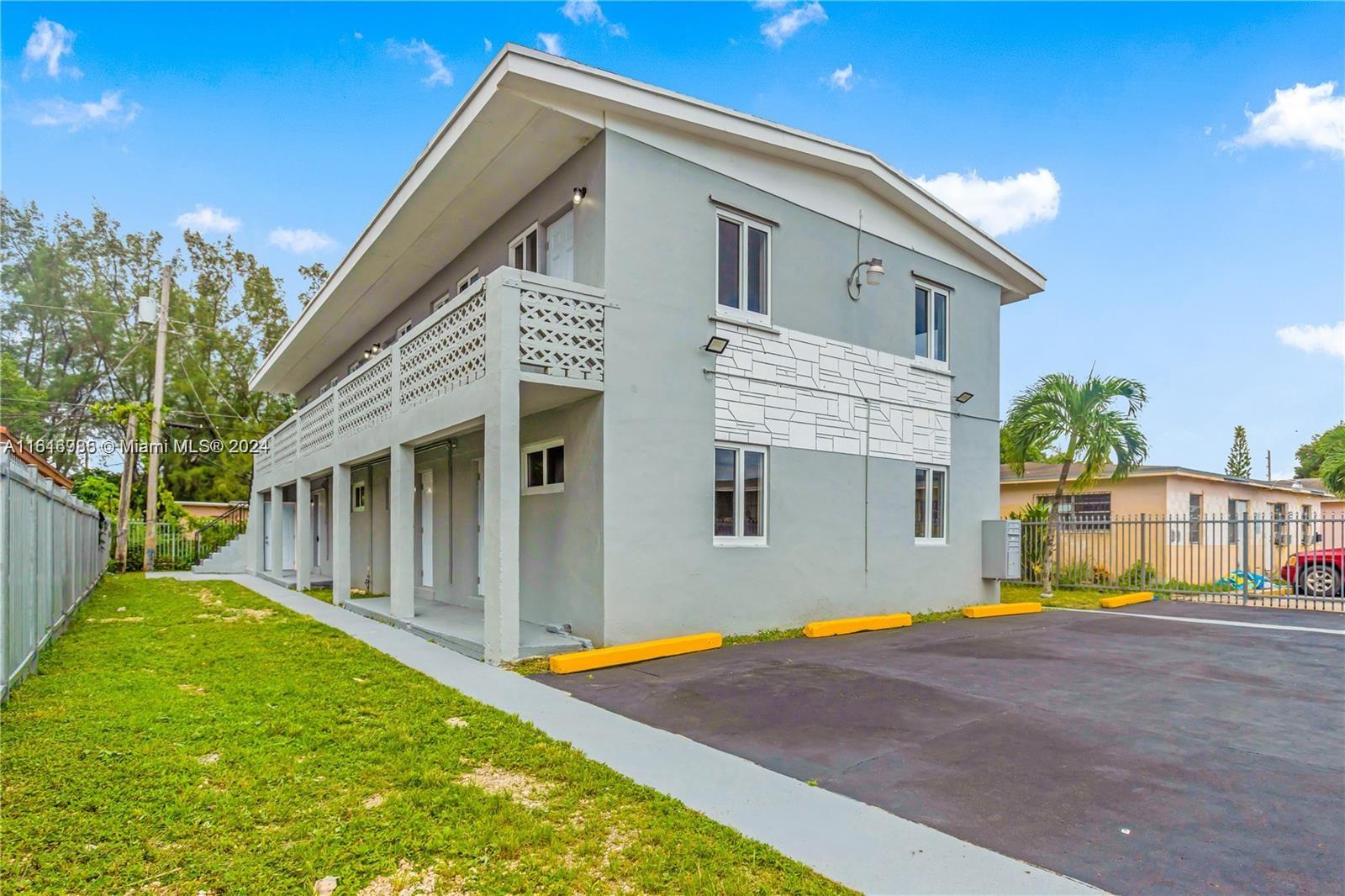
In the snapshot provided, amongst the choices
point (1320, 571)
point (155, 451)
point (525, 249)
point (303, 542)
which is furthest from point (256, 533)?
point (1320, 571)

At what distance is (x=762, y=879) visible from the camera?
3170 millimetres

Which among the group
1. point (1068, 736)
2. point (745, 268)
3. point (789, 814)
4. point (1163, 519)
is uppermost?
point (745, 268)

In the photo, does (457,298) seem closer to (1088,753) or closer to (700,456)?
(700,456)

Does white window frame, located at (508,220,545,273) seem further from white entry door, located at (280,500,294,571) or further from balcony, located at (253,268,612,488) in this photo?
white entry door, located at (280,500,294,571)

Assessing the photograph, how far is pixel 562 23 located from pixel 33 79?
1807 cm

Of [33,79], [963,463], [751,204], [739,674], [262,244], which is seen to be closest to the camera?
[739,674]

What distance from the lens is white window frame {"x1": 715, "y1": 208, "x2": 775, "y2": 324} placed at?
385 inches

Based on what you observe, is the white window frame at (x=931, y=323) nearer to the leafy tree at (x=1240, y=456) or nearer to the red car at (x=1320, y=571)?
the red car at (x=1320, y=571)

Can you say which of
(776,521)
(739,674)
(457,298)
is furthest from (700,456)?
(457,298)

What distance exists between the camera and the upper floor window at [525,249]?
10477mm

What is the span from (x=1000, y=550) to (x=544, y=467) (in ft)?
28.5

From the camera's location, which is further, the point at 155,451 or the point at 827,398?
the point at 155,451

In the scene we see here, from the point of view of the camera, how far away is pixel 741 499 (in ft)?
32.4

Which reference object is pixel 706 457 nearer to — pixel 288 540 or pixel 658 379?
pixel 658 379
